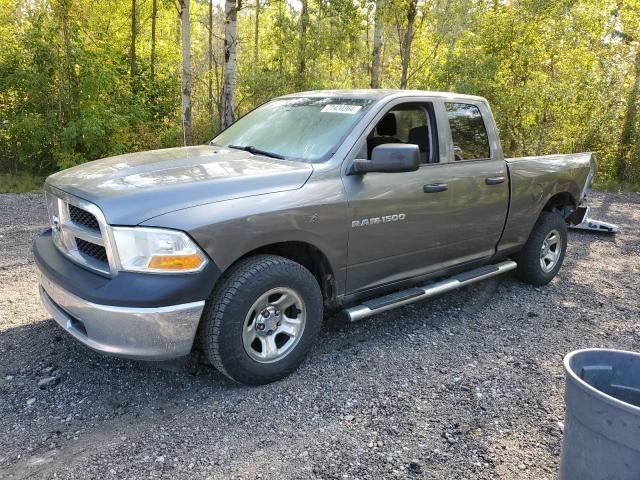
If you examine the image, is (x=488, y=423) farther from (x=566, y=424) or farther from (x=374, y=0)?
(x=374, y=0)

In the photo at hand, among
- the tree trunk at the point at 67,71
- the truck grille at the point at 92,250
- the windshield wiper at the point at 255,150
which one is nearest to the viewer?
the truck grille at the point at 92,250

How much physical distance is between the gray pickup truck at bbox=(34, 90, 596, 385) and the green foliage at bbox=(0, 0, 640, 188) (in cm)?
746

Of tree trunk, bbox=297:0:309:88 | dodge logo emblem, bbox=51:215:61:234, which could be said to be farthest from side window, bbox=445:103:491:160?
tree trunk, bbox=297:0:309:88

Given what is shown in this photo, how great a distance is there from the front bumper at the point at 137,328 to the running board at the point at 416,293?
3.93ft

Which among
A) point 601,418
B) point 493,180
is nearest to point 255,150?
point 493,180

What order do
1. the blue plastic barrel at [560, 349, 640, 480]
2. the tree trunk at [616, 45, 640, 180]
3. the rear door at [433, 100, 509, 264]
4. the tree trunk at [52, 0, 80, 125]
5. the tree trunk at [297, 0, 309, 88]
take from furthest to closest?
1. the tree trunk at [297, 0, 309, 88]
2. the tree trunk at [616, 45, 640, 180]
3. the tree trunk at [52, 0, 80, 125]
4. the rear door at [433, 100, 509, 264]
5. the blue plastic barrel at [560, 349, 640, 480]

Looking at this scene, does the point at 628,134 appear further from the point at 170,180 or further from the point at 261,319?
the point at 170,180

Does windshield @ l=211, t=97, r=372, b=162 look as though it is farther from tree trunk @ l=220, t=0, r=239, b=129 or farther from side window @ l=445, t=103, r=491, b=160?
tree trunk @ l=220, t=0, r=239, b=129

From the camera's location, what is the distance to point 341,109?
395cm

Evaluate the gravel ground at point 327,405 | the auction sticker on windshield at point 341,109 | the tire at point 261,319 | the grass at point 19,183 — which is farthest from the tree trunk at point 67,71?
the tire at point 261,319

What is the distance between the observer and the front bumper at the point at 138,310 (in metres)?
2.73

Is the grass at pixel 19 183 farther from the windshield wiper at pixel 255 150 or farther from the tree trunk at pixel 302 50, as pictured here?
the windshield wiper at pixel 255 150

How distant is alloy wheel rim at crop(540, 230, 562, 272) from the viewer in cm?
550

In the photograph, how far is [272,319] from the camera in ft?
10.8
